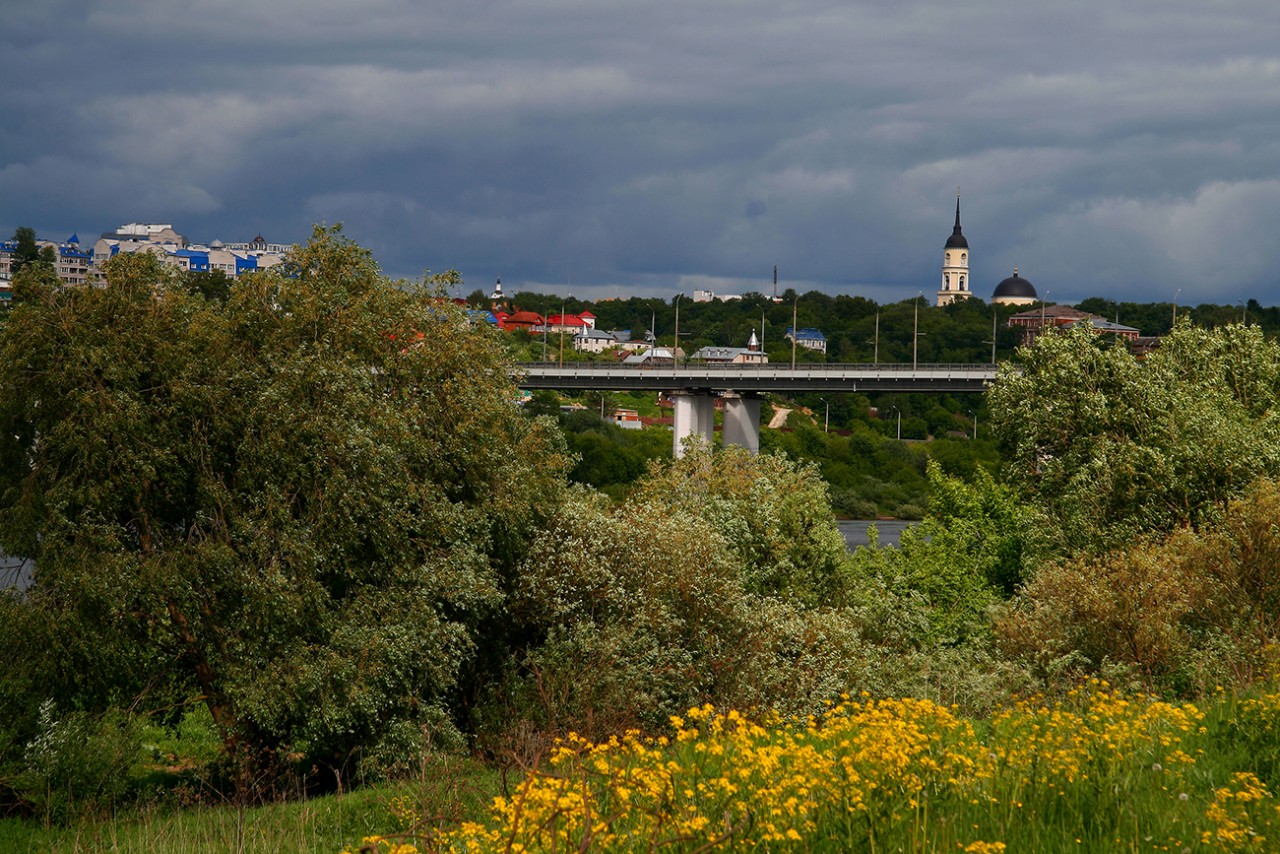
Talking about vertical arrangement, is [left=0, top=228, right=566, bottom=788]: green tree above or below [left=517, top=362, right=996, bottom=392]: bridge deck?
below

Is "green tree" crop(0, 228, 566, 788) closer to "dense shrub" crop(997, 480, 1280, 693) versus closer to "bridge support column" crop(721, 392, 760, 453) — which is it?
"dense shrub" crop(997, 480, 1280, 693)

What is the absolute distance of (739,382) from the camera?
93.6 m

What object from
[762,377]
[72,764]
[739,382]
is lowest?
[72,764]

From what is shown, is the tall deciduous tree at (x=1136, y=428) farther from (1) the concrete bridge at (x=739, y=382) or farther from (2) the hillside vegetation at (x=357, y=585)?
(1) the concrete bridge at (x=739, y=382)

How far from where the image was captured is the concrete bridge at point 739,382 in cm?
9238

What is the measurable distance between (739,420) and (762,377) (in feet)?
11.6

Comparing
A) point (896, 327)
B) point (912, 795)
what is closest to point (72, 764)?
point (912, 795)

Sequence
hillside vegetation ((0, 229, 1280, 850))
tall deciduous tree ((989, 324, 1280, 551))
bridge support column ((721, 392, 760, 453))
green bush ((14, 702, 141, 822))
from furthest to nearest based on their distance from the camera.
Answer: bridge support column ((721, 392, 760, 453))
tall deciduous tree ((989, 324, 1280, 551))
hillside vegetation ((0, 229, 1280, 850))
green bush ((14, 702, 141, 822))

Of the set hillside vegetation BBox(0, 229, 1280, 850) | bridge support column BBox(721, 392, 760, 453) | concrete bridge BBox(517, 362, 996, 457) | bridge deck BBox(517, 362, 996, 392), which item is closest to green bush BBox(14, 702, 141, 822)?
hillside vegetation BBox(0, 229, 1280, 850)

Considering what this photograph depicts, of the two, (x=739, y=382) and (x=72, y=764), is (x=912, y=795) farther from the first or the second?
(x=739, y=382)

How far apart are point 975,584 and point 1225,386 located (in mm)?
9912

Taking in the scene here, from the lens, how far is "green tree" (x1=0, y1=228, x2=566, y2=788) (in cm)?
2006

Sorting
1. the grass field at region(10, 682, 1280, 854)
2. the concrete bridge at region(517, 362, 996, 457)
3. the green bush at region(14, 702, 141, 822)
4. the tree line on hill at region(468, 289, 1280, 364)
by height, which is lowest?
the green bush at region(14, 702, 141, 822)

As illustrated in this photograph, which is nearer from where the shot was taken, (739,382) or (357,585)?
(357,585)
